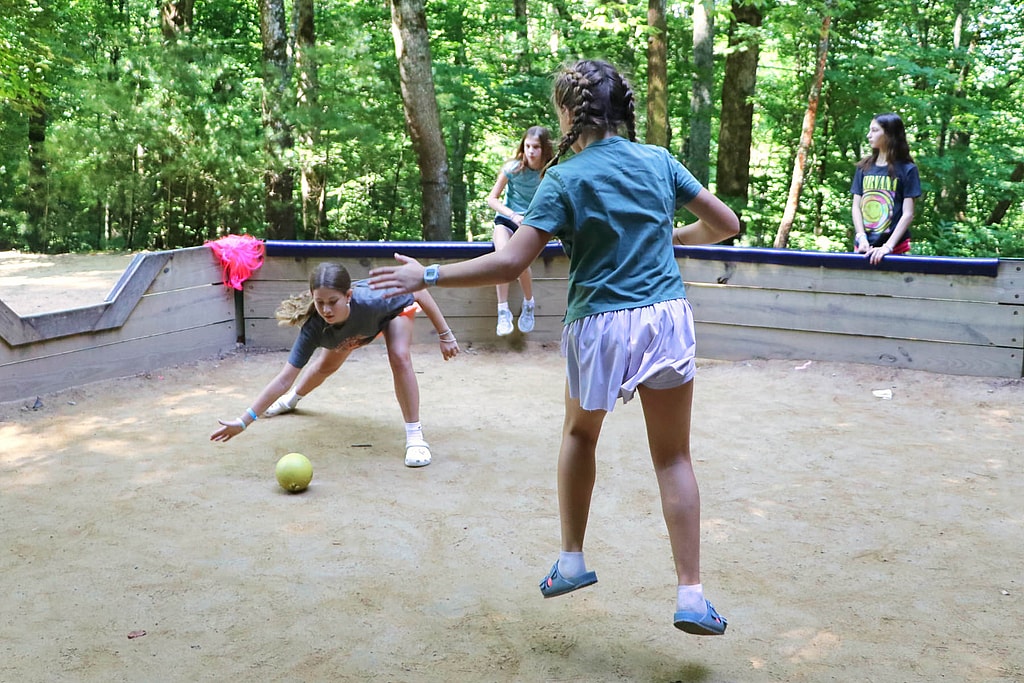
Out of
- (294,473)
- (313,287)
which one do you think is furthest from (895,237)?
(294,473)

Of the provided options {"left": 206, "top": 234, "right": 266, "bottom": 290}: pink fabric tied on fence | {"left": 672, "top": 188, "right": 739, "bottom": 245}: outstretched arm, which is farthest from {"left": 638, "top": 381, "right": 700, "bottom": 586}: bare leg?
{"left": 206, "top": 234, "right": 266, "bottom": 290}: pink fabric tied on fence

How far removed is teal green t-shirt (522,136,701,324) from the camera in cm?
265

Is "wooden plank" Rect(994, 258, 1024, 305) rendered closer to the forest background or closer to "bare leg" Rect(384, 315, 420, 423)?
"bare leg" Rect(384, 315, 420, 423)

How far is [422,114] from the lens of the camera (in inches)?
412

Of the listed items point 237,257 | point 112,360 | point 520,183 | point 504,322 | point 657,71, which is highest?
point 657,71

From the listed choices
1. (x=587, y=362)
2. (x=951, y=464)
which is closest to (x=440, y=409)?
(x=951, y=464)

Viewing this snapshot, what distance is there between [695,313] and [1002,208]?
8205mm

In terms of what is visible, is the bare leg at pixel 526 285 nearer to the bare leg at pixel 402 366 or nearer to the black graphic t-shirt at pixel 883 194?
the bare leg at pixel 402 366

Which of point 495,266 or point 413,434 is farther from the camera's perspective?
point 413,434

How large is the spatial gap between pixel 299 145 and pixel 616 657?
32.8ft

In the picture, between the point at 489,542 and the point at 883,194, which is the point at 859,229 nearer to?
the point at 883,194

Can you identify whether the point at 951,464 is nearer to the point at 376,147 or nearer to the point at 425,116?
the point at 425,116

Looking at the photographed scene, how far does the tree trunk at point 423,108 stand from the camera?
33.6 feet

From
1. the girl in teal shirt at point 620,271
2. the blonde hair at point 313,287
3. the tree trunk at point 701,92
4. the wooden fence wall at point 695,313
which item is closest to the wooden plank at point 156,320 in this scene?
the wooden fence wall at point 695,313
